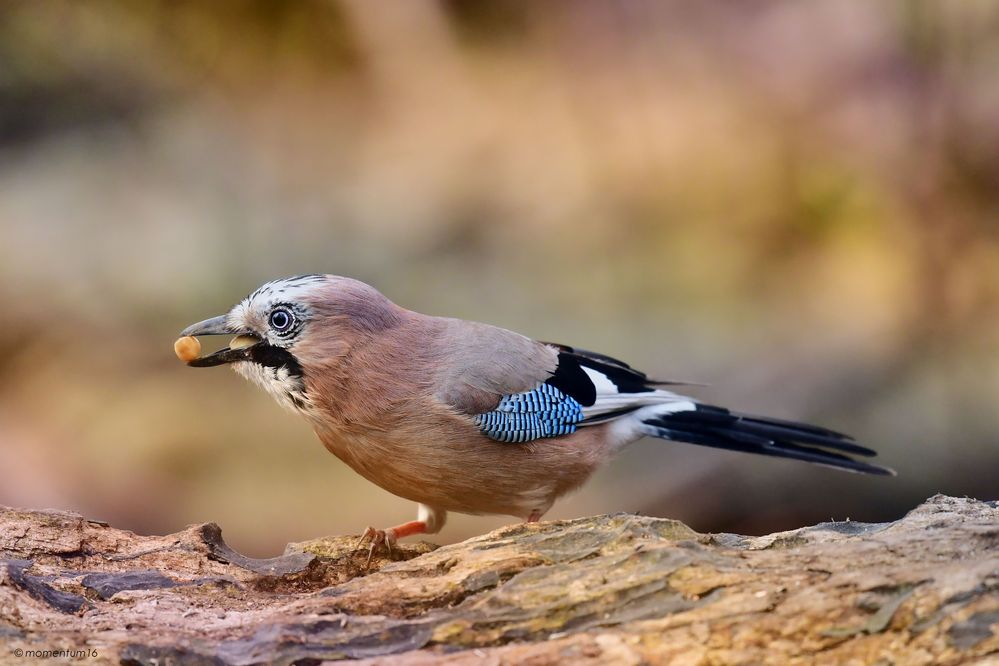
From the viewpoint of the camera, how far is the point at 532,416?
11.6 feet

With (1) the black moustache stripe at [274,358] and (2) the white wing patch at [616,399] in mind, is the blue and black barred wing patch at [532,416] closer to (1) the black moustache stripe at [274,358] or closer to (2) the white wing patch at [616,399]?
(2) the white wing patch at [616,399]

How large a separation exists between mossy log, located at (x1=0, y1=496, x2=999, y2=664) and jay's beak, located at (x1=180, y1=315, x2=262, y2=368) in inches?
30.3

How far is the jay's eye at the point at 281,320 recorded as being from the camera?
3330 mm

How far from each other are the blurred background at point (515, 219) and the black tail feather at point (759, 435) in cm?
191

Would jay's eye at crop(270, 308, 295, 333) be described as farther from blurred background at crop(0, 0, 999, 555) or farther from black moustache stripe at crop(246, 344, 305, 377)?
blurred background at crop(0, 0, 999, 555)

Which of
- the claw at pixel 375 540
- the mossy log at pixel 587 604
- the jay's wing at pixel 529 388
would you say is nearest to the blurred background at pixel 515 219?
the jay's wing at pixel 529 388

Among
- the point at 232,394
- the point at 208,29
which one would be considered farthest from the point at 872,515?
the point at 208,29

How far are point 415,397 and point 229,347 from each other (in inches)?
24.8

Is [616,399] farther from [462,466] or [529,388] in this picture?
[462,466]

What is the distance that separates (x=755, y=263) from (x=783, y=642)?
490 centimetres

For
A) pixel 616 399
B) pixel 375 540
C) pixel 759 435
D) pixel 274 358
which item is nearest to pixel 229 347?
pixel 274 358

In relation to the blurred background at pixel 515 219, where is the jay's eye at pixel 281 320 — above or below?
below

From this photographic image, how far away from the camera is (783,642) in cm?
210

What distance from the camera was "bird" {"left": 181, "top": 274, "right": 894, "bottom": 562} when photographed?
332 centimetres
